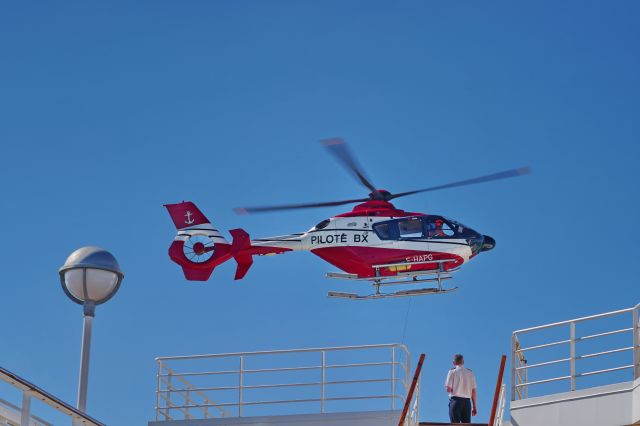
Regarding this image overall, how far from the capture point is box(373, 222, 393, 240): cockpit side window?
30.9 metres

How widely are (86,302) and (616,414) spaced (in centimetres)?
795

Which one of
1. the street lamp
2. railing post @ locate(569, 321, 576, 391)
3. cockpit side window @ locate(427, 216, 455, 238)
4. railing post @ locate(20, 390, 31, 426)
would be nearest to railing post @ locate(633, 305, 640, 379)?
railing post @ locate(569, 321, 576, 391)

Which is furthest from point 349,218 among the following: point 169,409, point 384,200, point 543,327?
point 543,327

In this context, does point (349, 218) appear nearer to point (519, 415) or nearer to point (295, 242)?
point (295, 242)

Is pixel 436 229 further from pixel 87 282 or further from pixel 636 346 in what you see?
pixel 87 282

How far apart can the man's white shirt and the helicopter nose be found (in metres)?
12.3

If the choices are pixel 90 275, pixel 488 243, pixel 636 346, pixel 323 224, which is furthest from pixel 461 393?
pixel 323 224

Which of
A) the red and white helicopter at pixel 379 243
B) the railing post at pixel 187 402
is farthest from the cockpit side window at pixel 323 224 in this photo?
the railing post at pixel 187 402

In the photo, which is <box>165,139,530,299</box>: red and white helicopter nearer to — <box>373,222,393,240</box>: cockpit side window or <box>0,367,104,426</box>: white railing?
<box>373,222,393,240</box>: cockpit side window

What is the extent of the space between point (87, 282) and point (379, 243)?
49.0ft

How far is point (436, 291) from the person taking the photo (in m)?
30.4

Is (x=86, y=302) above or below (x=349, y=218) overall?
below

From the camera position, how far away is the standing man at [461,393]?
19016mm

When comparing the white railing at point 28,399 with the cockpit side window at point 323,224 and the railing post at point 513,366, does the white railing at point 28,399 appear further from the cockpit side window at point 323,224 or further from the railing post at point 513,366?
the cockpit side window at point 323,224
